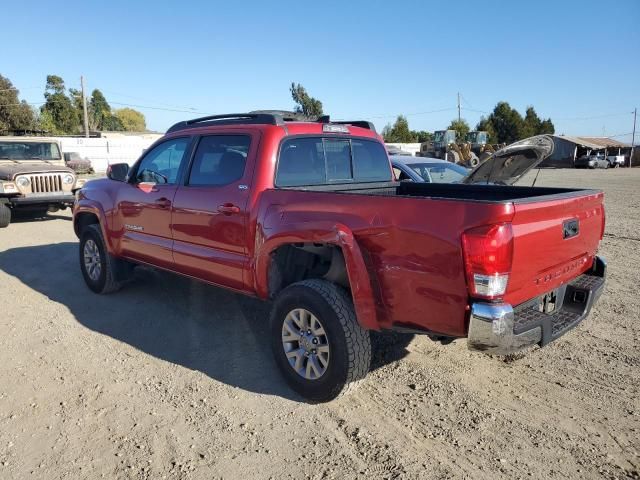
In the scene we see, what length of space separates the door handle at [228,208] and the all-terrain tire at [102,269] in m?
2.28

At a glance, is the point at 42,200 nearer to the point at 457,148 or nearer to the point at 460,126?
the point at 457,148

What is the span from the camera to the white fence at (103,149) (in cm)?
3397

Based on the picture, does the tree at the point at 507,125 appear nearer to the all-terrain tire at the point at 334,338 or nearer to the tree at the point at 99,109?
the tree at the point at 99,109

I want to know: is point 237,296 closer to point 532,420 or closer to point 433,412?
point 433,412

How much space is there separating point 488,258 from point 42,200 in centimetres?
1093

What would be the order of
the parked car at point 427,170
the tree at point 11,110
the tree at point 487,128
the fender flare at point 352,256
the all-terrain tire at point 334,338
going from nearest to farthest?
the fender flare at point 352,256 < the all-terrain tire at point 334,338 < the parked car at point 427,170 < the tree at point 11,110 < the tree at point 487,128

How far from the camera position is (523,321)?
9.36 feet

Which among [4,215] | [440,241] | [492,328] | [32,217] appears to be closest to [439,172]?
[440,241]

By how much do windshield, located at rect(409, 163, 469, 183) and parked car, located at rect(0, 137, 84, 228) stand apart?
303 inches

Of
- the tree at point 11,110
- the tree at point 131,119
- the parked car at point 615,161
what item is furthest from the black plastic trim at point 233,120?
the tree at point 131,119

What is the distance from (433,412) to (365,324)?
2.46ft

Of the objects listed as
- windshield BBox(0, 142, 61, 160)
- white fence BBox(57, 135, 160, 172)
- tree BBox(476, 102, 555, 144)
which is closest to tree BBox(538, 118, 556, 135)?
tree BBox(476, 102, 555, 144)

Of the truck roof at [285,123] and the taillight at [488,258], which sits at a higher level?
the truck roof at [285,123]

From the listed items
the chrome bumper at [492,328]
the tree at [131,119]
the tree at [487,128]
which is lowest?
the chrome bumper at [492,328]
